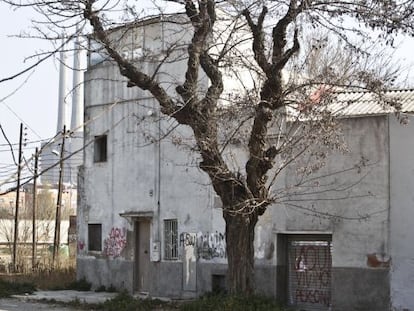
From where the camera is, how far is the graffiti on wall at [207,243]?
21.0 m

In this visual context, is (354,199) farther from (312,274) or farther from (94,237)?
(94,237)

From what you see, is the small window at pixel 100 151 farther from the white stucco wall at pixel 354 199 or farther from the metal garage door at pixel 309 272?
the white stucco wall at pixel 354 199

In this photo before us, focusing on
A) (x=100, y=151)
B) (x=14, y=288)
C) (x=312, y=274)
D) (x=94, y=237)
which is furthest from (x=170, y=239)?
(x=14, y=288)

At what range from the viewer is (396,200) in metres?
17.8

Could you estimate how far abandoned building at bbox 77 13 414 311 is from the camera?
1786cm

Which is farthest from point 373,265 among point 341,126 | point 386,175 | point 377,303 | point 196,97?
point 196,97

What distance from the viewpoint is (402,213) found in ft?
57.8

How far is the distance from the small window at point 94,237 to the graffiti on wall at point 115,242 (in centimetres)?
52

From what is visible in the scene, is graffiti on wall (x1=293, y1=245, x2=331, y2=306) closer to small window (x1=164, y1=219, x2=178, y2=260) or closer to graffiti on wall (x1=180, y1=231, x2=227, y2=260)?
graffiti on wall (x1=180, y1=231, x2=227, y2=260)

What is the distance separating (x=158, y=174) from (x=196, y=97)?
7623 millimetres

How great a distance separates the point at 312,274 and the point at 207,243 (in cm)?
334

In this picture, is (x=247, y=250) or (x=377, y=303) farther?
(x=377, y=303)

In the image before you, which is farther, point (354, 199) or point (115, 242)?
point (115, 242)

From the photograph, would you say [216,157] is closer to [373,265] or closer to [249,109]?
[249,109]
